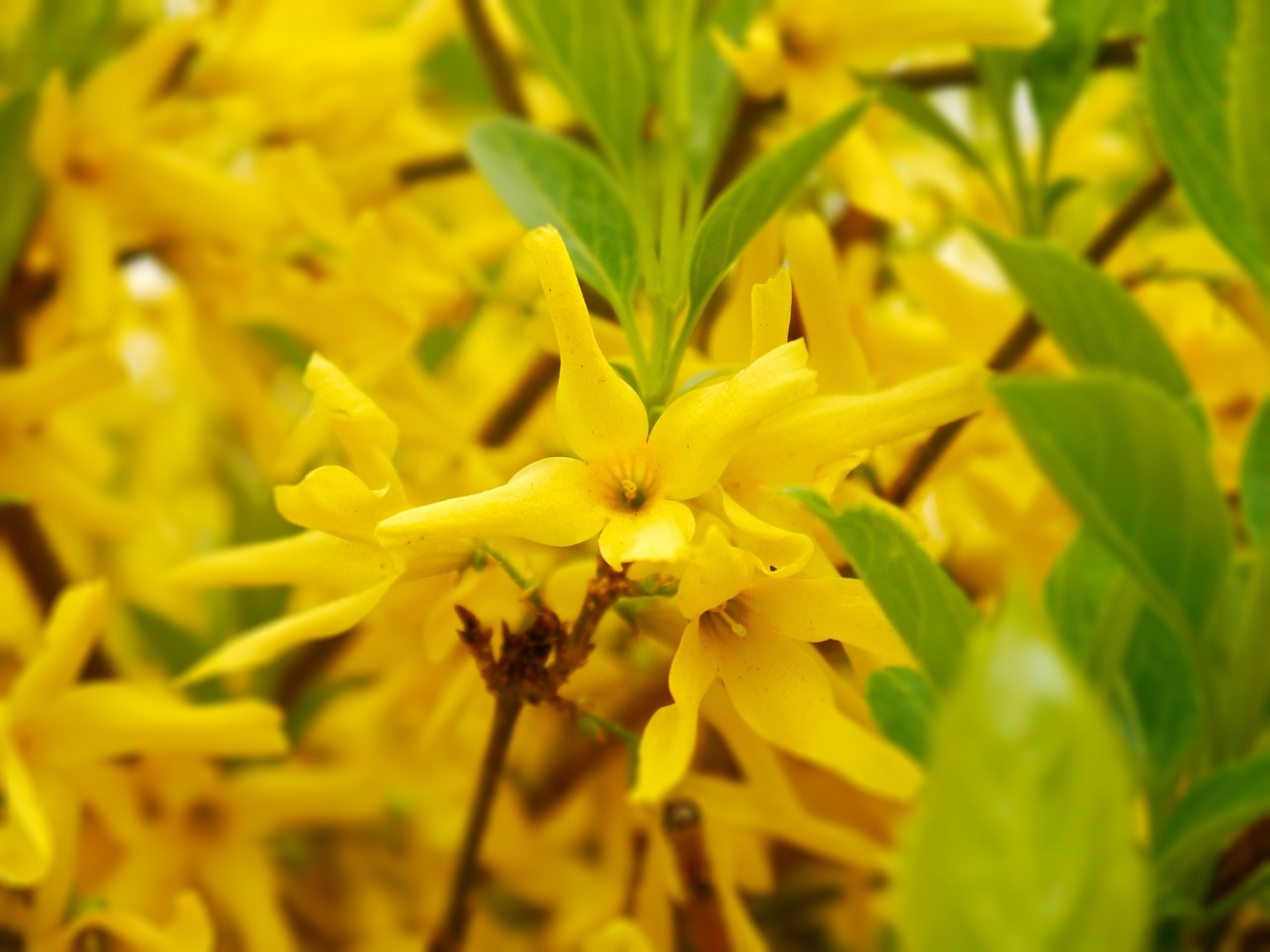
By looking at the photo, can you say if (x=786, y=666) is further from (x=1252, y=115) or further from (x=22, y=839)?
(x=22, y=839)

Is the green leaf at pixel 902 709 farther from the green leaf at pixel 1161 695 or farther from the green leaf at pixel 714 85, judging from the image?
the green leaf at pixel 714 85

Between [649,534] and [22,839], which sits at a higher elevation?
[649,534]

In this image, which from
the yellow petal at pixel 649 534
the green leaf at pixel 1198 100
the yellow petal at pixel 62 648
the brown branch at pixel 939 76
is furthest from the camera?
the brown branch at pixel 939 76

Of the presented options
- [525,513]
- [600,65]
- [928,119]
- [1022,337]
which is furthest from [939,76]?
[525,513]

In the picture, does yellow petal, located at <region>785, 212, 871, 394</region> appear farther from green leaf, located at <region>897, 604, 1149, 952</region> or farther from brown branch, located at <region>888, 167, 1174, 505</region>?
green leaf, located at <region>897, 604, 1149, 952</region>

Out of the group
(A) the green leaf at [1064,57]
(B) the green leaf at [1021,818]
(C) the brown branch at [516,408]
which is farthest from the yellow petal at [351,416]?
(A) the green leaf at [1064,57]

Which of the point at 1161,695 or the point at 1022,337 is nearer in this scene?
the point at 1161,695

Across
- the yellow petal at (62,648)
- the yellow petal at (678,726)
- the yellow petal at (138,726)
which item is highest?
the yellow petal at (678,726)
